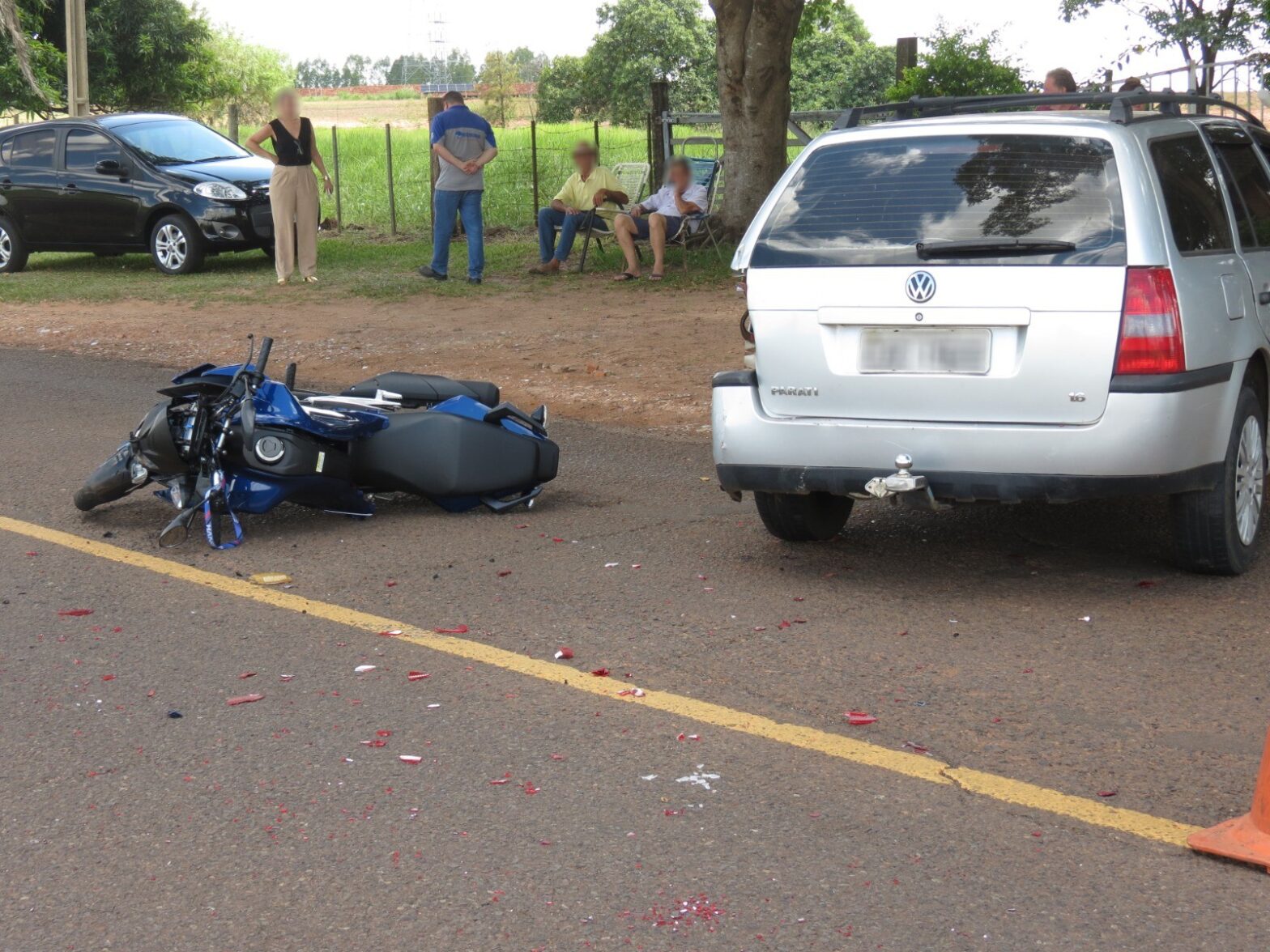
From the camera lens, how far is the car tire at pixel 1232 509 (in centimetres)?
563

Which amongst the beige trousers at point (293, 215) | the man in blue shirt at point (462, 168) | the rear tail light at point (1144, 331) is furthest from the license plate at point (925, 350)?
the beige trousers at point (293, 215)

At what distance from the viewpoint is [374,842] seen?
12.5 feet

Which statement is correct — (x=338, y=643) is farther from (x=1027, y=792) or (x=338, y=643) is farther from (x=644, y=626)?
(x=1027, y=792)

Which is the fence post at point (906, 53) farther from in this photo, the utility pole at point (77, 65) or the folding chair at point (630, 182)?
the utility pole at point (77, 65)

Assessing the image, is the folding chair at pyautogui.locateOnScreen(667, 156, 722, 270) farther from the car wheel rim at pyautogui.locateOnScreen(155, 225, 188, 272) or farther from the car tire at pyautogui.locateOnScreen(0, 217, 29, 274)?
the car tire at pyautogui.locateOnScreen(0, 217, 29, 274)

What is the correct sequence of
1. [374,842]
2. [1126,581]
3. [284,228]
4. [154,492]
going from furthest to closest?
[284,228]
[154,492]
[1126,581]
[374,842]

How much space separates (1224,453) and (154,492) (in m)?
4.47

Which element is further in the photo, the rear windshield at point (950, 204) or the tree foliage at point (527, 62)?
the tree foliage at point (527, 62)

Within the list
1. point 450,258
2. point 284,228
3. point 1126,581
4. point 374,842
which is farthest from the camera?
point 450,258

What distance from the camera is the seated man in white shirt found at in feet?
54.0

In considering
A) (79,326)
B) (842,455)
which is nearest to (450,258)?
(79,326)

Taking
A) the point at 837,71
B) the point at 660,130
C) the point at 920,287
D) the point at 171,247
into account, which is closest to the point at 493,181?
the point at 660,130

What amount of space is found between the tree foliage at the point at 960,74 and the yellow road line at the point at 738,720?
1272 centimetres

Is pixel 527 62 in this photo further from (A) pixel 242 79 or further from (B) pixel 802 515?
(B) pixel 802 515
